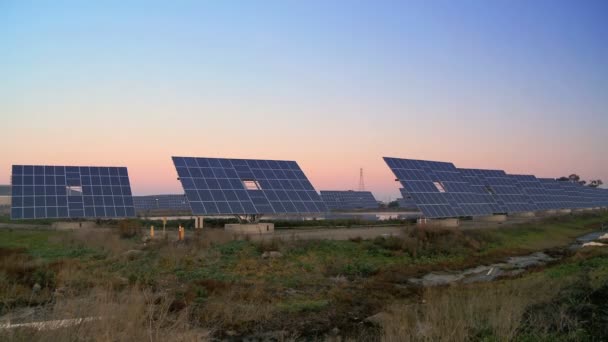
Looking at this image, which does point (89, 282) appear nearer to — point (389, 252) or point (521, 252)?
point (389, 252)

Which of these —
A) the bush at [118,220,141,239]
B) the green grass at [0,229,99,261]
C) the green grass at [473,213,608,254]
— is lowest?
the green grass at [473,213,608,254]

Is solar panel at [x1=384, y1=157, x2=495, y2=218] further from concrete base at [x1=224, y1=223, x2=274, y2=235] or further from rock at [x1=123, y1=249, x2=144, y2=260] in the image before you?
rock at [x1=123, y1=249, x2=144, y2=260]

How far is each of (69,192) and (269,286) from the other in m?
28.1

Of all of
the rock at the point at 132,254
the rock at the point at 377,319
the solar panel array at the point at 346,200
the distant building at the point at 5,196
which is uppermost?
the distant building at the point at 5,196

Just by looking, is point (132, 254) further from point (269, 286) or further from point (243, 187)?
point (243, 187)

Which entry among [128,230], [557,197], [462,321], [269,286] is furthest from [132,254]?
[557,197]

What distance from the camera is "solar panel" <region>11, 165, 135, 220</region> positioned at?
3506cm

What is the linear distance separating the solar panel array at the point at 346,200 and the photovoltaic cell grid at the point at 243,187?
38.1 meters

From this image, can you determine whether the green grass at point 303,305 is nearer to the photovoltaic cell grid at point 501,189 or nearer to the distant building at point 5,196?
the photovoltaic cell grid at point 501,189

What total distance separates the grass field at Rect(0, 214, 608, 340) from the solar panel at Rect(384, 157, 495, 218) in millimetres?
7065

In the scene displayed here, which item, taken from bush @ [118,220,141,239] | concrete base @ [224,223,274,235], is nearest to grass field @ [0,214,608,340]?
bush @ [118,220,141,239]

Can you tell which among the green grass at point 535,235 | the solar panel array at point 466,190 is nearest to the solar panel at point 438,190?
the solar panel array at point 466,190

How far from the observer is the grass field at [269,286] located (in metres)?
7.93

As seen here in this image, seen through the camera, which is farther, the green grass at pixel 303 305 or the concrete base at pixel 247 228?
the concrete base at pixel 247 228
